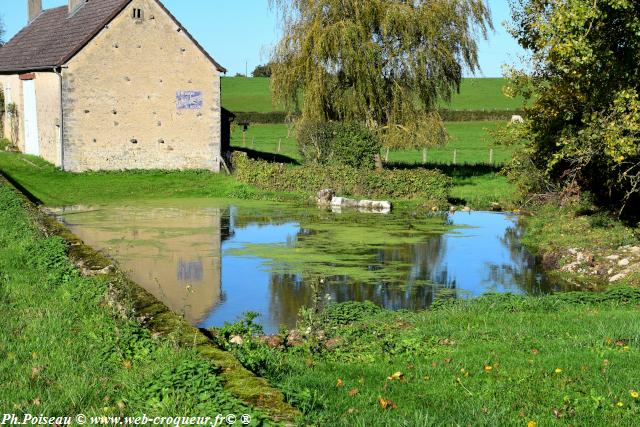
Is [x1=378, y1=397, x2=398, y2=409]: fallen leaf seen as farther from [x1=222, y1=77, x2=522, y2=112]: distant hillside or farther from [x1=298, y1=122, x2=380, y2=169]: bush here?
[x1=222, y1=77, x2=522, y2=112]: distant hillside

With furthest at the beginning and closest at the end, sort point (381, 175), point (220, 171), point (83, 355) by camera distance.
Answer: point (220, 171) → point (381, 175) → point (83, 355)

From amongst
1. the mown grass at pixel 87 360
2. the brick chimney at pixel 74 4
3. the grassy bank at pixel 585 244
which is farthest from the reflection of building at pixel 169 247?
the brick chimney at pixel 74 4

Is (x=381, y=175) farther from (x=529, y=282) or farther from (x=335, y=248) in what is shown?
(x=529, y=282)

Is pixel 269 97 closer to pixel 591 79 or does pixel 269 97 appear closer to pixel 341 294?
pixel 591 79

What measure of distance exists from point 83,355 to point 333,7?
2821 cm

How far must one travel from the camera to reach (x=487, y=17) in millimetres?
35844

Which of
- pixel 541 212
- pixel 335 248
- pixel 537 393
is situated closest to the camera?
pixel 537 393

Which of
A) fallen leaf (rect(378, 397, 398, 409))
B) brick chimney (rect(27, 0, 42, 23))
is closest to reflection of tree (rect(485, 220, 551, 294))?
fallen leaf (rect(378, 397, 398, 409))

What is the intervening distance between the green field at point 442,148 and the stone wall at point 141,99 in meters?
9.72

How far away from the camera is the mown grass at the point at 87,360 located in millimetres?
6090

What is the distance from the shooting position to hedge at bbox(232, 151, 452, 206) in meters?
30.3

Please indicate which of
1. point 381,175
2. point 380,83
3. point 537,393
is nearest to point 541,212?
point 381,175

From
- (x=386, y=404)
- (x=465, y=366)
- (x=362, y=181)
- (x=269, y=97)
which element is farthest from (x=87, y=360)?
(x=269, y=97)

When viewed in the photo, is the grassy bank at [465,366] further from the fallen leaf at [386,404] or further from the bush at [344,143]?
the bush at [344,143]
